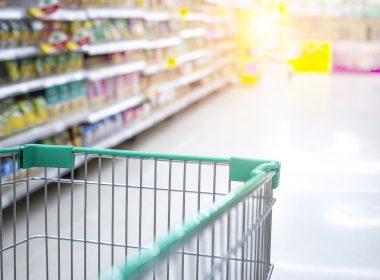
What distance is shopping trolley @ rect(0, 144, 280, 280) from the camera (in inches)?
50.7

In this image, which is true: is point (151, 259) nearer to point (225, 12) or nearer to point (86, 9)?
point (86, 9)

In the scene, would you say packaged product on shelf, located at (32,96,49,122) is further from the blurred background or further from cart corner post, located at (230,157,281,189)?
cart corner post, located at (230,157,281,189)

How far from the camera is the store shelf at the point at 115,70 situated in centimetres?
501

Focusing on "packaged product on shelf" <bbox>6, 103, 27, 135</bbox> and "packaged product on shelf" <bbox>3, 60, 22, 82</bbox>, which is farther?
"packaged product on shelf" <bbox>3, 60, 22, 82</bbox>

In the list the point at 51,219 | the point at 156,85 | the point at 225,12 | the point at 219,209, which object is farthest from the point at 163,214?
the point at 225,12

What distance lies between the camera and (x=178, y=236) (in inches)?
41.2

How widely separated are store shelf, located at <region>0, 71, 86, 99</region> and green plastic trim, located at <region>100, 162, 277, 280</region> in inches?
100

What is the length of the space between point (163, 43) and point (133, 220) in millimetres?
3721

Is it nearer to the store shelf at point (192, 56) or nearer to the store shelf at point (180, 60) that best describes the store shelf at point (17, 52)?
the store shelf at point (180, 60)

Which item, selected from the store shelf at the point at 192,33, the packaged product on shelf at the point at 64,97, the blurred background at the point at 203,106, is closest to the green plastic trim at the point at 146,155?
the blurred background at the point at 203,106

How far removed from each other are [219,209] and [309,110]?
23.8 ft

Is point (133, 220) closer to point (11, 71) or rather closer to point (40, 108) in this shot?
point (40, 108)

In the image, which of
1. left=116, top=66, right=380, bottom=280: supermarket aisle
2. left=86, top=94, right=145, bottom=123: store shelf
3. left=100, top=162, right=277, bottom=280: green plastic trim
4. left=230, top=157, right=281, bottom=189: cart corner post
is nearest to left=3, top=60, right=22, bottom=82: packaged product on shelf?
left=86, top=94, right=145, bottom=123: store shelf

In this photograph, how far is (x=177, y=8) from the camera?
25.4 feet
